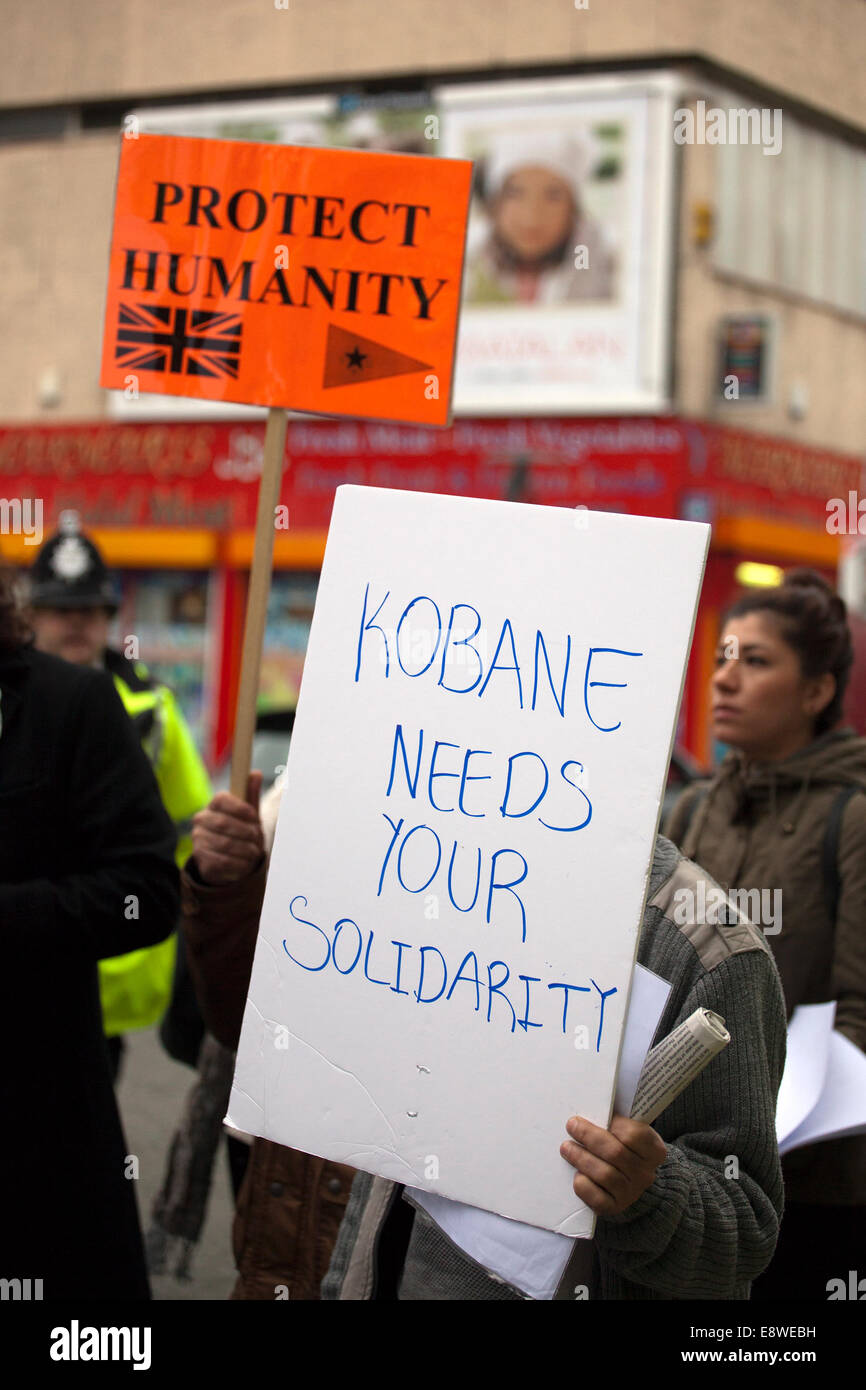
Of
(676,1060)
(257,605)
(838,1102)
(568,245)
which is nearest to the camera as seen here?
(676,1060)

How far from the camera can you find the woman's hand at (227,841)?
242 centimetres

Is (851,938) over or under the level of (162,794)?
under

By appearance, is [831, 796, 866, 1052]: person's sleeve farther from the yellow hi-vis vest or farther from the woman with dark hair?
the yellow hi-vis vest

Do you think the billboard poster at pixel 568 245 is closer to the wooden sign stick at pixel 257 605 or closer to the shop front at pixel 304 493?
the shop front at pixel 304 493

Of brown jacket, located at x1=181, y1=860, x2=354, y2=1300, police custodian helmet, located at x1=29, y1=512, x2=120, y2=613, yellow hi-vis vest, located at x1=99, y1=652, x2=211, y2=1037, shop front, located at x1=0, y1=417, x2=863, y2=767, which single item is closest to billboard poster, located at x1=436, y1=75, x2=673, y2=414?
shop front, located at x1=0, y1=417, x2=863, y2=767

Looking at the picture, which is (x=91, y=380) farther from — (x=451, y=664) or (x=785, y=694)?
(x=451, y=664)

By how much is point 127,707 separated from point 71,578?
0.68m

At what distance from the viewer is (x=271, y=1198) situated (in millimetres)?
2639

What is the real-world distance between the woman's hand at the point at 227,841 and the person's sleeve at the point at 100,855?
6.7 inches

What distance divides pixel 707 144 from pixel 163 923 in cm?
1338

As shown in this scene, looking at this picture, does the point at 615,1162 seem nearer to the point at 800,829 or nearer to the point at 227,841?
the point at 227,841

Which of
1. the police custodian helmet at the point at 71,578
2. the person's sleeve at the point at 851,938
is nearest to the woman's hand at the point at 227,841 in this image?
the person's sleeve at the point at 851,938

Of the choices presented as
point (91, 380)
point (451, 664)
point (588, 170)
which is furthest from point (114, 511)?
point (451, 664)

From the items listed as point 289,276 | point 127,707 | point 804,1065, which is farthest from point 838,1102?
point 127,707
